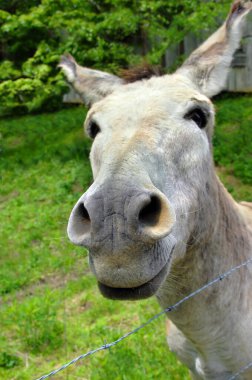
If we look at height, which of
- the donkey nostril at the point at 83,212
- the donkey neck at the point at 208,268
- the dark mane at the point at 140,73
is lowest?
the donkey neck at the point at 208,268

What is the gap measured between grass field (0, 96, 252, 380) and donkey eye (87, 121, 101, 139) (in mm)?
2240

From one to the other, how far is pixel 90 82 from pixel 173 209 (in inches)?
55.5

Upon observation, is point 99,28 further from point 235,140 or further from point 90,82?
point 90,82

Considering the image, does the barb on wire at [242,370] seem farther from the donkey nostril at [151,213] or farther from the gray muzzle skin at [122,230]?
the donkey nostril at [151,213]

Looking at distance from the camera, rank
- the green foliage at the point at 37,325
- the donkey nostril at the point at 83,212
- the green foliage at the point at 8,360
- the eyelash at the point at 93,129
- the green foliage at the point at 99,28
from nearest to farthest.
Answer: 1. the donkey nostril at the point at 83,212
2. the eyelash at the point at 93,129
3. the green foliage at the point at 8,360
4. the green foliage at the point at 37,325
5. the green foliage at the point at 99,28

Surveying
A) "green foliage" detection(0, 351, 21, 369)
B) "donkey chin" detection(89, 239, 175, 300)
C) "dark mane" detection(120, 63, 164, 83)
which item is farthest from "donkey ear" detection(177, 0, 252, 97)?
"green foliage" detection(0, 351, 21, 369)

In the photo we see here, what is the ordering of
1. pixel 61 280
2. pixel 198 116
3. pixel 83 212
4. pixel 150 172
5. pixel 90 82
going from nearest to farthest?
pixel 83 212
pixel 150 172
pixel 198 116
pixel 90 82
pixel 61 280

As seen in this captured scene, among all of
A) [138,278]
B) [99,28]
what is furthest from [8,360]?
[99,28]

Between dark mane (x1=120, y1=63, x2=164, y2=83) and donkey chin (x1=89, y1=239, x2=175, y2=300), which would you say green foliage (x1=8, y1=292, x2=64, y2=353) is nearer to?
dark mane (x1=120, y1=63, x2=164, y2=83)

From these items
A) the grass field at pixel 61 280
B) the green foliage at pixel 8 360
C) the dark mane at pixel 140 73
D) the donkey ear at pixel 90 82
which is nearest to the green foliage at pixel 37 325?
the grass field at pixel 61 280

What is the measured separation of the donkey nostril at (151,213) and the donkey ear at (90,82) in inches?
49.2

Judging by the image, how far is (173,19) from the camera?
7.88 meters

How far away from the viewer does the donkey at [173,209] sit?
5.95 ft

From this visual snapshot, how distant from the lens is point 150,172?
2.01m
